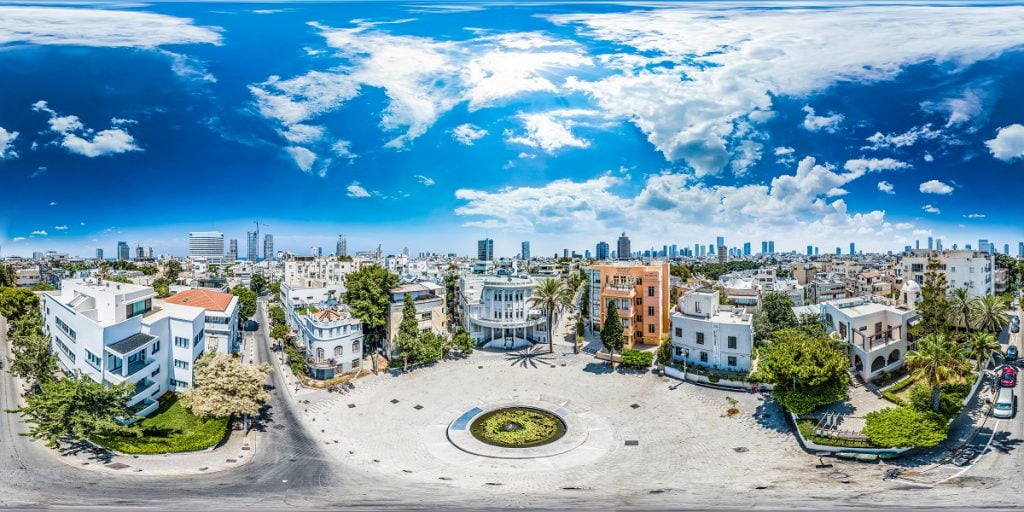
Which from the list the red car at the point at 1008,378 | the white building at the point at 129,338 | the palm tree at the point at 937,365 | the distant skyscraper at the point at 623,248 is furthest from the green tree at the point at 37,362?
the distant skyscraper at the point at 623,248

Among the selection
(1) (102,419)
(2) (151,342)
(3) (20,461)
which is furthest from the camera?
(2) (151,342)

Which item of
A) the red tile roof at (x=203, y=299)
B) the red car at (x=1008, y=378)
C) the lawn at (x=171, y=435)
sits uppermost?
the red tile roof at (x=203, y=299)

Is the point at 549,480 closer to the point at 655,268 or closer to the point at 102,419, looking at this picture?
the point at 102,419

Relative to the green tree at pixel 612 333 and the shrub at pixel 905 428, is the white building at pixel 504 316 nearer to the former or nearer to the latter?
the green tree at pixel 612 333

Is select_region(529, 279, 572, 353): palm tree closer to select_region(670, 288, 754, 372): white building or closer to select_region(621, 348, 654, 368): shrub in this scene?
select_region(621, 348, 654, 368): shrub

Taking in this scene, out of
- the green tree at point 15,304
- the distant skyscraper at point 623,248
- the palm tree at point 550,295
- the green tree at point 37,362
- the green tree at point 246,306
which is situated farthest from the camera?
the distant skyscraper at point 623,248

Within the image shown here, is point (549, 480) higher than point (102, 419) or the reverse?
the reverse

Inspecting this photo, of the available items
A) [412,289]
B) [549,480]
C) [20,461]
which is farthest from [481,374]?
[20,461]
